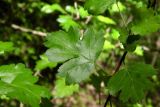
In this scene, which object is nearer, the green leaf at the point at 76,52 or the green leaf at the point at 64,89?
the green leaf at the point at 76,52

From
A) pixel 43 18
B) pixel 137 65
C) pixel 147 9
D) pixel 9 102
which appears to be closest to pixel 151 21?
pixel 147 9

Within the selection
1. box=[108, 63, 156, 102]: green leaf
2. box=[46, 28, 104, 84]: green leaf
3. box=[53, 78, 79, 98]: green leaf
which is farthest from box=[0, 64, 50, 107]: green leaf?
box=[53, 78, 79, 98]: green leaf

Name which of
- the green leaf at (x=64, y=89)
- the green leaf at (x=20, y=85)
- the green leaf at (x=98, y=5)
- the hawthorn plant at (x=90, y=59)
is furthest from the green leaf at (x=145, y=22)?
the green leaf at (x=64, y=89)

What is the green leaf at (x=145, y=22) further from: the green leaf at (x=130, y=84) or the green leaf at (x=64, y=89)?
the green leaf at (x=64, y=89)

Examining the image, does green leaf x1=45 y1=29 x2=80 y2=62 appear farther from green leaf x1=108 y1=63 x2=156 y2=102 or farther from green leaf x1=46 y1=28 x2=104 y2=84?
green leaf x1=108 y1=63 x2=156 y2=102

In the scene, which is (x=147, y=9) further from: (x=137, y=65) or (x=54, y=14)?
(x=54, y=14)
